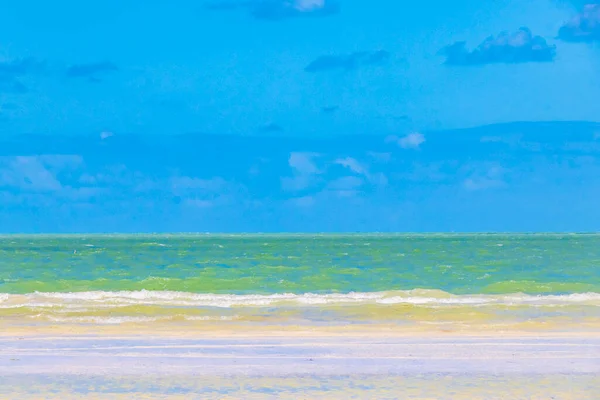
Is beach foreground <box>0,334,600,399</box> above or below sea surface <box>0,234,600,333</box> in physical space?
below

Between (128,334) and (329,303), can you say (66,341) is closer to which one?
(128,334)

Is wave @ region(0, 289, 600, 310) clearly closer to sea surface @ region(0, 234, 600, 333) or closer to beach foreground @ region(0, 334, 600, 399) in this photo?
sea surface @ region(0, 234, 600, 333)

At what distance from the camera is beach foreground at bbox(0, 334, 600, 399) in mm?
11336

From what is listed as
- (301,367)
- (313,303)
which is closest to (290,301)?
(313,303)

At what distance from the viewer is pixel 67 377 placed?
12.5 meters

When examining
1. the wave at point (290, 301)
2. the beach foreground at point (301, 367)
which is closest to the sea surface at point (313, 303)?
the wave at point (290, 301)

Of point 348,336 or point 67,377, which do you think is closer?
point 67,377

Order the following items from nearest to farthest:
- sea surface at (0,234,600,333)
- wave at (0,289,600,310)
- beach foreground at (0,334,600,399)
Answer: beach foreground at (0,334,600,399) < sea surface at (0,234,600,333) < wave at (0,289,600,310)

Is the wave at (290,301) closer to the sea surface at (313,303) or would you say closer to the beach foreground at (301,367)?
the sea surface at (313,303)

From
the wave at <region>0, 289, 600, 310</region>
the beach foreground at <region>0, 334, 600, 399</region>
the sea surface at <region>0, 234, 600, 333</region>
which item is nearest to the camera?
the beach foreground at <region>0, 334, 600, 399</region>

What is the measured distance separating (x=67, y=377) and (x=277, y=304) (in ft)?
46.7

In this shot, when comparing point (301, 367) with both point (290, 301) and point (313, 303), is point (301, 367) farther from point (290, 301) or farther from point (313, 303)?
point (290, 301)

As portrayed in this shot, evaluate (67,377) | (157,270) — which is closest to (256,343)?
A: (67,377)

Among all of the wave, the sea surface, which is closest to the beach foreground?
the sea surface
